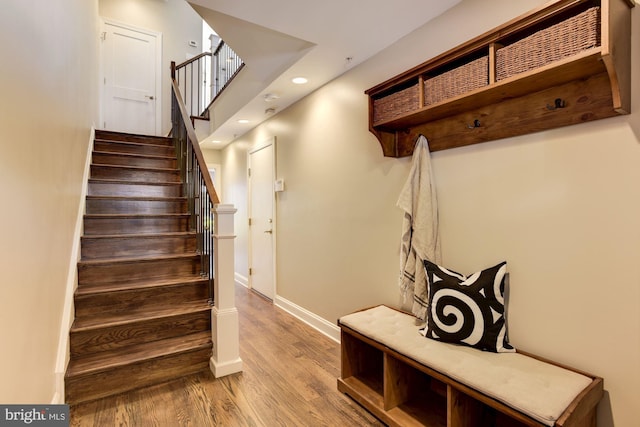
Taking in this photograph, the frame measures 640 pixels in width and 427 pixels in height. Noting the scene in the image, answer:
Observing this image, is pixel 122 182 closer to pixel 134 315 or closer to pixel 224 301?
pixel 134 315

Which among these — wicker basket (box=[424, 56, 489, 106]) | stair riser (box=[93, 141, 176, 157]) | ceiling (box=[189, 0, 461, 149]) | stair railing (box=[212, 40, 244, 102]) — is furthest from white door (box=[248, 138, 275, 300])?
wicker basket (box=[424, 56, 489, 106])

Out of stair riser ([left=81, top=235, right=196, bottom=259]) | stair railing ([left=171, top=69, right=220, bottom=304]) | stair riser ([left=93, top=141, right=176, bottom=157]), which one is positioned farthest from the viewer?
stair riser ([left=93, top=141, right=176, bottom=157])

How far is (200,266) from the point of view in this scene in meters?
2.86

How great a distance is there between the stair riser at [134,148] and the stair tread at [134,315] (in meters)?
2.29

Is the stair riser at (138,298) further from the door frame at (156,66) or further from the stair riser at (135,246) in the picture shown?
the door frame at (156,66)

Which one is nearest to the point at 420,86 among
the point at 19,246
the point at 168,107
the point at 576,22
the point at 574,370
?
the point at 576,22

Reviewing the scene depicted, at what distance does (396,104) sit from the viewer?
2051mm

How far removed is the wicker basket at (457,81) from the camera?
1.59 m

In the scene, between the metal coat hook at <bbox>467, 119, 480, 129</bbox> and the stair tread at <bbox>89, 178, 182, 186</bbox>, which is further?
the stair tread at <bbox>89, 178, 182, 186</bbox>

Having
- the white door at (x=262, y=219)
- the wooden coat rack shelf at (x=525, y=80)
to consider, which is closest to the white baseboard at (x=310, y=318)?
the white door at (x=262, y=219)

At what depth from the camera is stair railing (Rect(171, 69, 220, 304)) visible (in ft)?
8.54

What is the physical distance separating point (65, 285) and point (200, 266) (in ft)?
3.16

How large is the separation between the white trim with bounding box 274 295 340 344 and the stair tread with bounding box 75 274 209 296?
3.78ft

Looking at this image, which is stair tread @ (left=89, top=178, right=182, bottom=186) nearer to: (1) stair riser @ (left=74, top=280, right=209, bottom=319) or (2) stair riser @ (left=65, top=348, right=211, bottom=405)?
(1) stair riser @ (left=74, top=280, right=209, bottom=319)
